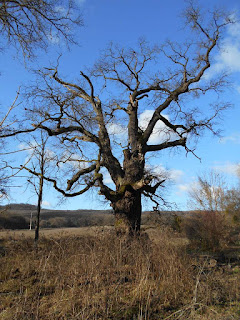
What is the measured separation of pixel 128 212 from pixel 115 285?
5.16m

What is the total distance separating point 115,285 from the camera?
251 inches

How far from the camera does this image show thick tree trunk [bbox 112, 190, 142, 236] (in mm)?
11336

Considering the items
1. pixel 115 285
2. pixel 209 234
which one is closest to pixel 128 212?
pixel 115 285

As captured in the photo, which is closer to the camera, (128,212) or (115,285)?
(115,285)

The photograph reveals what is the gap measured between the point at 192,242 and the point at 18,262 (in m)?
13.1

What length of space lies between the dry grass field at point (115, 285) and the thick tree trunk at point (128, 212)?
2.58m

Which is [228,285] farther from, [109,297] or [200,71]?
[200,71]

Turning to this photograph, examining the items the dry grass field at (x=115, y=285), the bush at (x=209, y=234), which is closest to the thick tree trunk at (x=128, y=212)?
the dry grass field at (x=115, y=285)

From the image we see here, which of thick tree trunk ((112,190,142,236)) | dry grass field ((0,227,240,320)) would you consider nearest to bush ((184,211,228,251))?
thick tree trunk ((112,190,142,236))

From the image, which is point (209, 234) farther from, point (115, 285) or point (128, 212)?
point (115, 285)

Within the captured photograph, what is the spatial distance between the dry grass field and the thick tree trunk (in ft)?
8.47

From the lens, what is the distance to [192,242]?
1884 cm

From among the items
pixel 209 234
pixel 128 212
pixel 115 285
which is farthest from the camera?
pixel 209 234

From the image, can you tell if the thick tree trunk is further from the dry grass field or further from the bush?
the bush
